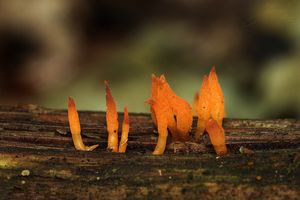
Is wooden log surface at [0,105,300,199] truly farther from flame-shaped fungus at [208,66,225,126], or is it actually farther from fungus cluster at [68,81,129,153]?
→ flame-shaped fungus at [208,66,225,126]

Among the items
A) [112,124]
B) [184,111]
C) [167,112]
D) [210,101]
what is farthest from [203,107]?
[112,124]

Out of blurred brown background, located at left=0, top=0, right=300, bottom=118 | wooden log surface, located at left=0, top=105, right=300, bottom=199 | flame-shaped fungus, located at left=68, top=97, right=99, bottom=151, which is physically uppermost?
blurred brown background, located at left=0, top=0, right=300, bottom=118

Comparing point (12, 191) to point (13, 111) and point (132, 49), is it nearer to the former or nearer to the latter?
point (13, 111)

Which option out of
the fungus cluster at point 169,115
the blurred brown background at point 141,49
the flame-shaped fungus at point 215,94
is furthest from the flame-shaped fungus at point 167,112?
the blurred brown background at point 141,49

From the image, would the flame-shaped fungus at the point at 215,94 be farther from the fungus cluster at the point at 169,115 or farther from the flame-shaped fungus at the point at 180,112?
the flame-shaped fungus at the point at 180,112

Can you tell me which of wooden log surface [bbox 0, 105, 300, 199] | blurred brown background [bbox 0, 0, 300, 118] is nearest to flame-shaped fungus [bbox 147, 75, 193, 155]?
wooden log surface [bbox 0, 105, 300, 199]

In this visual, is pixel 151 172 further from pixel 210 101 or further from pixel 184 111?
pixel 210 101
